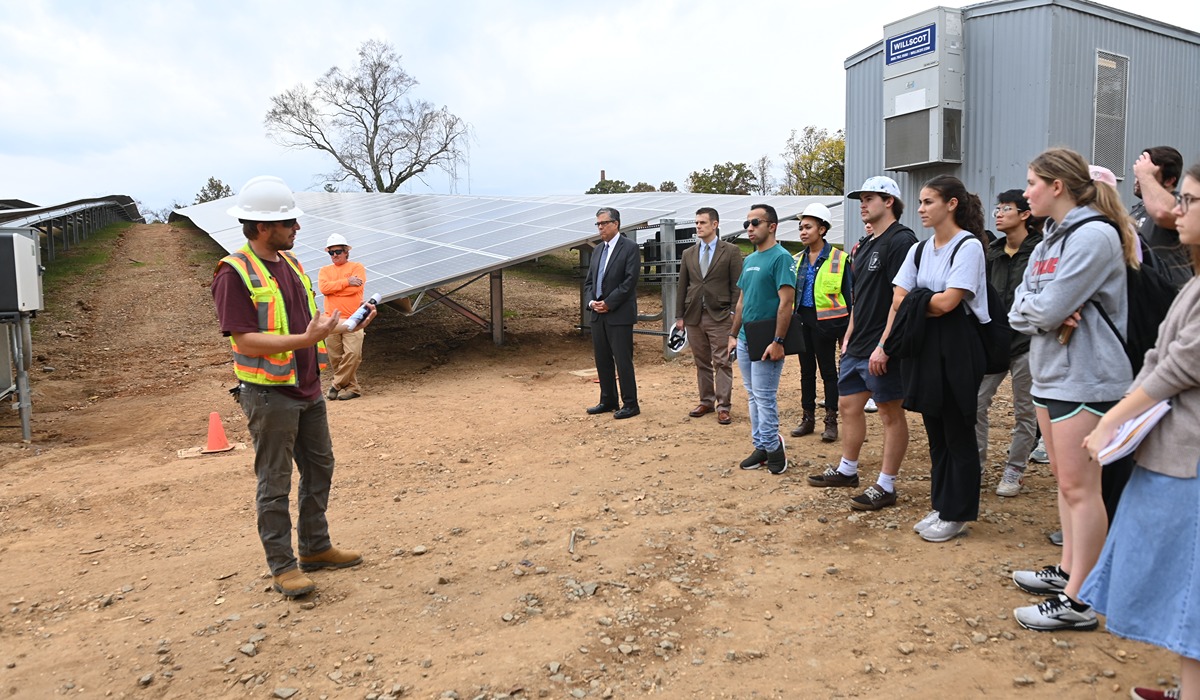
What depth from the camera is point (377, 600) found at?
364cm

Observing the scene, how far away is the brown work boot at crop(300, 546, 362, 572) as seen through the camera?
13.0 feet

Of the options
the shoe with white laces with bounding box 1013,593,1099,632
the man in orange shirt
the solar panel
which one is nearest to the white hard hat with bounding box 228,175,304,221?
the shoe with white laces with bounding box 1013,593,1099,632

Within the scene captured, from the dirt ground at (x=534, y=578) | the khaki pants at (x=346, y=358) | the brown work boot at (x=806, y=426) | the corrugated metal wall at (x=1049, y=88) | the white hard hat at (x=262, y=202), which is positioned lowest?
the dirt ground at (x=534, y=578)

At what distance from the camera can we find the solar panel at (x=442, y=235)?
10129mm

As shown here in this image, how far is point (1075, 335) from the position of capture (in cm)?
290

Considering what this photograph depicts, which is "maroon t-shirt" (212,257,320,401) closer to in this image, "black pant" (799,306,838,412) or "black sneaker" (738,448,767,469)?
"black sneaker" (738,448,767,469)

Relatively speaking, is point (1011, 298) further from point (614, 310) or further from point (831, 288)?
point (614, 310)

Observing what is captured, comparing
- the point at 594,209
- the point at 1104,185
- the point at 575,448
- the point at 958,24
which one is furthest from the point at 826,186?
the point at 1104,185

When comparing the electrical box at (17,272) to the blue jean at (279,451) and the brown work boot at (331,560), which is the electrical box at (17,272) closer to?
the blue jean at (279,451)

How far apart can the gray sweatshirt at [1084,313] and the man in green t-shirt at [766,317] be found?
210 cm

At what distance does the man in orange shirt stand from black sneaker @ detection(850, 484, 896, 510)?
6076 mm

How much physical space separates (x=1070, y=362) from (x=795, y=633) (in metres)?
1.43

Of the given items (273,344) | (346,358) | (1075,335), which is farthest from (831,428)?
(346,358)

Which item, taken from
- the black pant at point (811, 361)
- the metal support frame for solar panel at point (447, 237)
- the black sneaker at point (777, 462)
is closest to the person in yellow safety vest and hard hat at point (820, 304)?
the black pant at point (811, 361)
